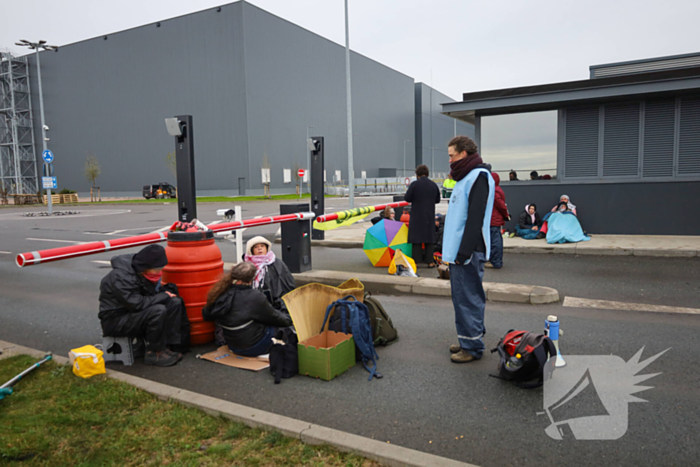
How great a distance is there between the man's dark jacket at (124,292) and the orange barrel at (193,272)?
1.53 ft

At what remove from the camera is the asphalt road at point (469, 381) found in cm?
328

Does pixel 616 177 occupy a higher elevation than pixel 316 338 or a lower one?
higher

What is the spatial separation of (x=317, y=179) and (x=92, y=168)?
4562cm

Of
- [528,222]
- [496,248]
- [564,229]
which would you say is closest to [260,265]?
[496,248]

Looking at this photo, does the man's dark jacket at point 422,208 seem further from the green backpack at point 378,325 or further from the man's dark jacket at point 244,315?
the man's dark jacket at point 244,315

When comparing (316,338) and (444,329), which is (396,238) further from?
(316,338)

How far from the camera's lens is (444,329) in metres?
5.91

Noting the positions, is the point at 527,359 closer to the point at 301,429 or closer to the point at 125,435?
the point at 301,429

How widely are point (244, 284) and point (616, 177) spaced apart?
12123 millimetres

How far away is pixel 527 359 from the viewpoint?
4039mm

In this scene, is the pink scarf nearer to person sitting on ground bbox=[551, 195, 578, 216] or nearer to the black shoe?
the black shoe

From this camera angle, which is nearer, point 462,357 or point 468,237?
point 468,237

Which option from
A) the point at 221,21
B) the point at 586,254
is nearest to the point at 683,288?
the point at 586,254

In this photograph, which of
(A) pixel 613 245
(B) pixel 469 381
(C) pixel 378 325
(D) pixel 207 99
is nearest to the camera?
(B) pixel 469 381
